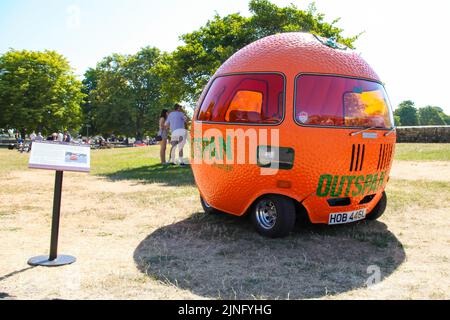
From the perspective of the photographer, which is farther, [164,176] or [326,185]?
[164,176]

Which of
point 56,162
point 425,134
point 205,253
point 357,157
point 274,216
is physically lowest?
point 205,253

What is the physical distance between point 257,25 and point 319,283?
15.9 meters

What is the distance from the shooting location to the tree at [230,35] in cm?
1789

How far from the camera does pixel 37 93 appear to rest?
48781 millimetres

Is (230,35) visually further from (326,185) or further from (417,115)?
(417,115)

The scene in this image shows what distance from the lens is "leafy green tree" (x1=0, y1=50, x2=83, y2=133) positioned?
152 ft

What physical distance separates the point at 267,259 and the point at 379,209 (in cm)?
259

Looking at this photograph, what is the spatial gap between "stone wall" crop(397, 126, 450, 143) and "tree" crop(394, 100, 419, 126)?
83.9 metres

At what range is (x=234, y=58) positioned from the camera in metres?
6.28

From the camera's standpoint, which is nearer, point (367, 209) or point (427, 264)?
point (427, 264)

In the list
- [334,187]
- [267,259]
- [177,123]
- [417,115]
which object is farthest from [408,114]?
[267,259]

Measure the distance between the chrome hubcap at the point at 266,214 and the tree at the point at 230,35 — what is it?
1241cm
